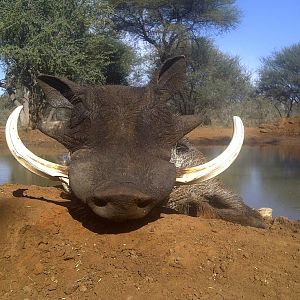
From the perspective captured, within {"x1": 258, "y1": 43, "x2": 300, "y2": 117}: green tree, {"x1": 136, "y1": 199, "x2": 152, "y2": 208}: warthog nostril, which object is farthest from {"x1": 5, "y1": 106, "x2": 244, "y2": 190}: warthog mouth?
{"x1": 258, "y1": 43, "x2": 300, "y2": 117}: green tree

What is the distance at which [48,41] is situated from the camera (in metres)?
17.7

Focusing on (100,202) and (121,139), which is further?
(121,139)

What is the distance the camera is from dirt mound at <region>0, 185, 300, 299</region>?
7.63ft

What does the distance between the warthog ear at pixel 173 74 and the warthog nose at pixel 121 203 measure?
1334 millimetres

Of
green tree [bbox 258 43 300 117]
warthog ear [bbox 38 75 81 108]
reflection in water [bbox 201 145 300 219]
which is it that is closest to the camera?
warthog ear [bbox 38 75 81 108]

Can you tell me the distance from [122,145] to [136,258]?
622 millimetres

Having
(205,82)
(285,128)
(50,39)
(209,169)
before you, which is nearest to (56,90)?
(209,169)

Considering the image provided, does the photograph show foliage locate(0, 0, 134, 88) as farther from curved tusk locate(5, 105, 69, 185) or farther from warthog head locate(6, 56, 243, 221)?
curved tusk locate(5, 105, 69, 185)

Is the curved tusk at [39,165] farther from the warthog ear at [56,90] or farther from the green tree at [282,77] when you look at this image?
the green tree at [282,77]

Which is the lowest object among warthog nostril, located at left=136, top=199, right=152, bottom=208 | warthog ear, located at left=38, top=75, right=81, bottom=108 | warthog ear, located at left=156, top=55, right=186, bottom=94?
warthog nostril, located at left=136, top=199, right=152, bottom=208

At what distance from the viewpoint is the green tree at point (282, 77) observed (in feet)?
119

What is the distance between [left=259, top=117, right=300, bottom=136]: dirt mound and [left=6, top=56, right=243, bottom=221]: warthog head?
983 inches

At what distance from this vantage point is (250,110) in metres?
37.8

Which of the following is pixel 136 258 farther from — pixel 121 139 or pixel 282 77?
pixel 282 77
